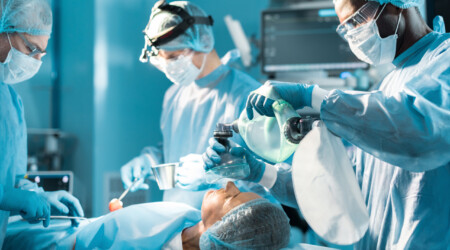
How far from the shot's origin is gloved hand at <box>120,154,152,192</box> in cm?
230

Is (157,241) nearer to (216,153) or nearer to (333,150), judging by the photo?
(216,153)

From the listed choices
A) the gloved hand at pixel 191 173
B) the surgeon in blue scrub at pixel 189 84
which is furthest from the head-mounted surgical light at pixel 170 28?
the gloved hand at pixel 191 173

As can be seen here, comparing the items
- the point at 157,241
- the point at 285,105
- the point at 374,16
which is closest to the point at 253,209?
the point at 157,241

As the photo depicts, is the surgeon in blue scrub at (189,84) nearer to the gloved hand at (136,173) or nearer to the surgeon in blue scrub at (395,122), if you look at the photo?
the gloved hand at (136,173)

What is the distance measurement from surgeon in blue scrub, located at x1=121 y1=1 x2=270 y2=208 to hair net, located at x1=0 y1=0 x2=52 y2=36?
20.5 inches

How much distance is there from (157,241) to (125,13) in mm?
1749

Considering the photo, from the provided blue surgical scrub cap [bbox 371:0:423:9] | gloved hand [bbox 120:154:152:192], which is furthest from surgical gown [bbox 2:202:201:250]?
blue surgical scrub cap [bbox 371:0:423:9]

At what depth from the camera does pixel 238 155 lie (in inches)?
64.6

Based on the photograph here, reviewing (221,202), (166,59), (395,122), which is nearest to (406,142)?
(395,122)

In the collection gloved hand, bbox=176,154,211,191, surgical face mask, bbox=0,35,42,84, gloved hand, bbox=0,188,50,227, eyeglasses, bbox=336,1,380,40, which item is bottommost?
gloved hand, bbox=0,188,50,227

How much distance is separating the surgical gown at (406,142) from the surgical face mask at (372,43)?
0.05 meters

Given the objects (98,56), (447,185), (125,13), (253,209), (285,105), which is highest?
(125,13)

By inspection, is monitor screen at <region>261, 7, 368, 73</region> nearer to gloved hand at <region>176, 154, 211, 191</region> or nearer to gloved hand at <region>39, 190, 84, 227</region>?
gloved hand at <region>176, 154, 211, 191</region>

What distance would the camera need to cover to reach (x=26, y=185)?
185 cm
